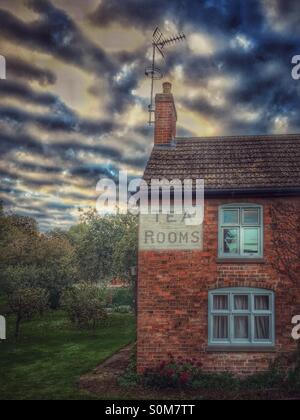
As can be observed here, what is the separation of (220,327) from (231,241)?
113 inches

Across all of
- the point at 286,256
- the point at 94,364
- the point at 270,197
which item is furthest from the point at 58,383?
the point at 270,197

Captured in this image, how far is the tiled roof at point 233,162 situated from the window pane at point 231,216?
2.72ft

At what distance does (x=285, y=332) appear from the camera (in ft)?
39.8

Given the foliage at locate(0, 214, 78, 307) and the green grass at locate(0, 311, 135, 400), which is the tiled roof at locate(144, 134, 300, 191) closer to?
the green grass at locate(0, 311, 135, 400)

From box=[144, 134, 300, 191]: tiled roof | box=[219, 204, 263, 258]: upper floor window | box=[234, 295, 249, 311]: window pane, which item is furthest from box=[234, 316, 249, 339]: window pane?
box=[144, 134, 300, 191]: tiled roof

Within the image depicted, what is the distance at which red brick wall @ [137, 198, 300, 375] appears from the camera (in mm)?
12203

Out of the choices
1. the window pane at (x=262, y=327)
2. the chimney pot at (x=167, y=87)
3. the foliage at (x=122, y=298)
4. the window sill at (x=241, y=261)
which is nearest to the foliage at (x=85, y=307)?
the window sill at (x=241, y=261)

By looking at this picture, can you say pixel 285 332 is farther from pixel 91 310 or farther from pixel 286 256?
pixel 91 310

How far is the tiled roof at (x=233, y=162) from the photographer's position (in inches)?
513

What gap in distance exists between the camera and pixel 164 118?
50.9ft

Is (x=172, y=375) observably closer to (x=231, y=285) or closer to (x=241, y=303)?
(x=241, y=303)

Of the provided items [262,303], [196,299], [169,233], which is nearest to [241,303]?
[262,303]

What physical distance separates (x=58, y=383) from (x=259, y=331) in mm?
6714

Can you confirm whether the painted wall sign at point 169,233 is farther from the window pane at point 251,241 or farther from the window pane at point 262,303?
the window pane at point 262,303
